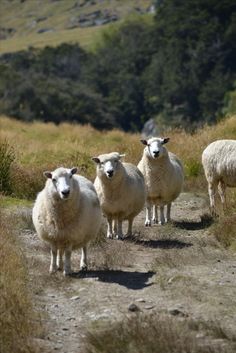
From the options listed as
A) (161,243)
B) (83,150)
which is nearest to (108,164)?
(161,243)

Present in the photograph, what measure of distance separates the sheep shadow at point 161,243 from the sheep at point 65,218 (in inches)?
90.5

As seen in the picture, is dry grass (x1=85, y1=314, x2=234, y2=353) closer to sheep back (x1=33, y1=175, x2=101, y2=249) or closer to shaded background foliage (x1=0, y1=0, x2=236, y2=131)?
sheep back (x1=33, y1=175, x2=101, y2=249)

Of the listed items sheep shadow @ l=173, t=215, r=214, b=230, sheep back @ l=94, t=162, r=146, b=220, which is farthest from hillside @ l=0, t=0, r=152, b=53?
sheep back @ l=94, t=162, r=146, b=220

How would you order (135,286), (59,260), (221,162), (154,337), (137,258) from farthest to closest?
(221,162), (137,258), (59,260), (135,286), (154,337)

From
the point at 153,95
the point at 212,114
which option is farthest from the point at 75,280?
the point at 153,95

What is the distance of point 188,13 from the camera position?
205 feet

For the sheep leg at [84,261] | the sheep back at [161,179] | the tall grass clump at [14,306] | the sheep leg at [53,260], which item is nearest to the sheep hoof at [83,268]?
the sheep leg at [84,261]

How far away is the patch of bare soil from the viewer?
360 inches

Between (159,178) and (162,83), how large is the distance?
5162 cm

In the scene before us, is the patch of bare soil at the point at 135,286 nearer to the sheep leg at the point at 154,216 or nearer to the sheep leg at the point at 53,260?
the sheep leg at the point at 53,260

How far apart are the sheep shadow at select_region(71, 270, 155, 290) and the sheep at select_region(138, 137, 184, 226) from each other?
4124 mm

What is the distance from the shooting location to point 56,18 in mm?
175750

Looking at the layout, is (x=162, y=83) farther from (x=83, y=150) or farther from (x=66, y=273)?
(x=66, y=273)

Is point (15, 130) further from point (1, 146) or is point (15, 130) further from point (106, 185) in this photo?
point (106, 185)
